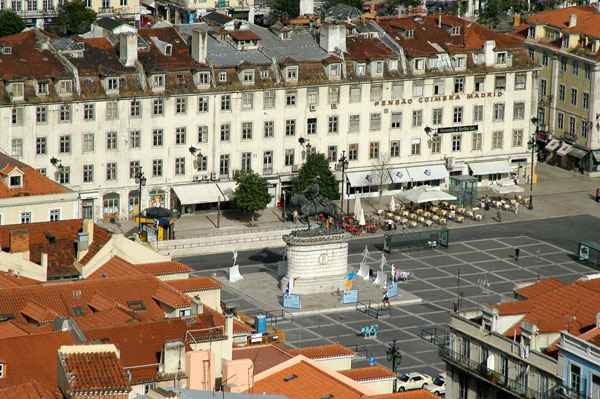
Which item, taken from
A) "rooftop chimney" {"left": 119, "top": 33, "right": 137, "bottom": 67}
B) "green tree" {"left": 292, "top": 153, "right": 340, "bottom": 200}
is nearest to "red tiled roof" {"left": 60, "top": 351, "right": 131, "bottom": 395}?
"rooftop chimney" {"left": 119, "top": 33, "right": 137, "bottom": 67}

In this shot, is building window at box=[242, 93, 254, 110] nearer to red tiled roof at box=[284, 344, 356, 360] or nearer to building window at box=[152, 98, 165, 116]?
building window at box=[152, 98, 165, 116]

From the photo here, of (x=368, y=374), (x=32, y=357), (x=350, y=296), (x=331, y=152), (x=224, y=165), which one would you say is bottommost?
(x=350, y=296)

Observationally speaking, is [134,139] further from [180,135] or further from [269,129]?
[269,129]

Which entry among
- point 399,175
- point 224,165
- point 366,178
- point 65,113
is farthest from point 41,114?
point 399,175

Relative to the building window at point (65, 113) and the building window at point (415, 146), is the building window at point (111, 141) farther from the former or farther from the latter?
the building window at point (415, 146)

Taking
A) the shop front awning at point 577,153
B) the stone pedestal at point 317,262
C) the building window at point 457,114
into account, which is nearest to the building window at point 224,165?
the building window at point 457,114

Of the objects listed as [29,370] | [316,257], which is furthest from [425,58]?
[29,370]

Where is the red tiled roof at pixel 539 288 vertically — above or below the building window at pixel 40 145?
above

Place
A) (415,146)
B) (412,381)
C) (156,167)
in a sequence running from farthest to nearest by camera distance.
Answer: (415,146)
(156,167)
(412,381)
